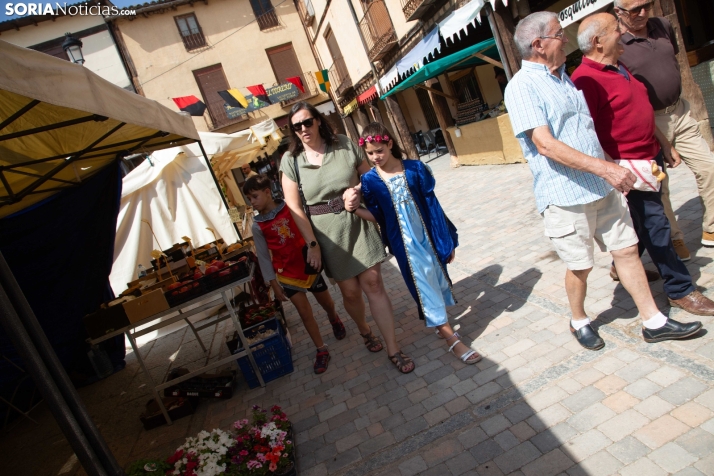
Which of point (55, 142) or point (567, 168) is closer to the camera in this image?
point (567, 168)

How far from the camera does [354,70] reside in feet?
57.9

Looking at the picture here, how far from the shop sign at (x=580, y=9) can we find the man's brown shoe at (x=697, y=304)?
4.01 meters

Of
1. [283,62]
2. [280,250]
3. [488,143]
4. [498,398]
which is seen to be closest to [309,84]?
[283,62]

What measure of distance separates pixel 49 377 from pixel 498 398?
225cm

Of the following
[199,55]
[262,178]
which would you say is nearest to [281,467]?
[262,178]

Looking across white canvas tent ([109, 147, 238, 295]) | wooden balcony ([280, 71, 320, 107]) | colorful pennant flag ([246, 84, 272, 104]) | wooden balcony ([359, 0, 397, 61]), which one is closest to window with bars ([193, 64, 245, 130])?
colorful pennant flag ([246, 84, 272, 104])

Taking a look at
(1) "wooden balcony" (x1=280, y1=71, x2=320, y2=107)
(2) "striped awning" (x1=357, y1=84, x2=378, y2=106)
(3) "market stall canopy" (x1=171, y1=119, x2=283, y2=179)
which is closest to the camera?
(3) "market stall canopy" (x1=171, y1=119, x2=283, y2=179)

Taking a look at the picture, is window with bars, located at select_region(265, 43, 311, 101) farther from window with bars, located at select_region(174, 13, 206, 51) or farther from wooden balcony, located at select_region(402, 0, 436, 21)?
wooden balcony, located at select_region(402, 0, 436, 21)

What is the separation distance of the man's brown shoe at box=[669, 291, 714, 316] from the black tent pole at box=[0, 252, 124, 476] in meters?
3.23

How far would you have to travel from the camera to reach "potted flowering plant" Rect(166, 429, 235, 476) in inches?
92.1

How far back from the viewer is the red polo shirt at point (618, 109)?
2.54m

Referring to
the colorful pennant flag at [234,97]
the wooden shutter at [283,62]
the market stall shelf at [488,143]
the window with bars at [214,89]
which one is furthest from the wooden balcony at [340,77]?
the market stall shelf at [488,143]

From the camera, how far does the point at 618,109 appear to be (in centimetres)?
257

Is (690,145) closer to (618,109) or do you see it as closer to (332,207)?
(618,109)
